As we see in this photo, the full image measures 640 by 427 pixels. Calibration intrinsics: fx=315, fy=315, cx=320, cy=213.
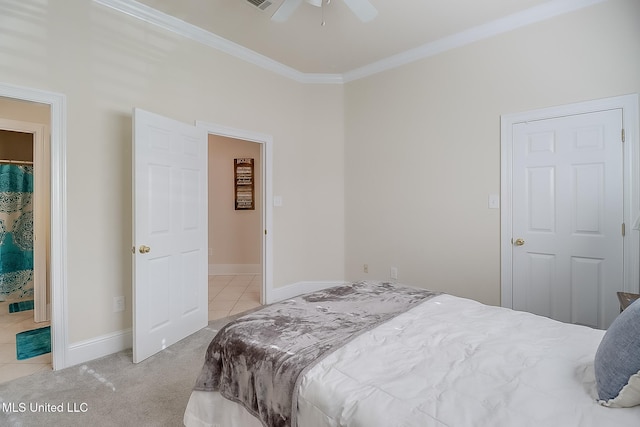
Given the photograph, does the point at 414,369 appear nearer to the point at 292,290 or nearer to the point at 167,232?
the point at 167,232

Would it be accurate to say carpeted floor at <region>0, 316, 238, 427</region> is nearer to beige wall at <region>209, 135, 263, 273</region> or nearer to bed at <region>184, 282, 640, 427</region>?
bed at <region>184, 282, 640, 427</region>

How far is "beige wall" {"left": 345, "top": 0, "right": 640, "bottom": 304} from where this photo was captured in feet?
8.50

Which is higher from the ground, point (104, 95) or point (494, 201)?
point (104, 95)

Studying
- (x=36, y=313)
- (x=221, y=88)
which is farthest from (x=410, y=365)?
(x=36, y=313)

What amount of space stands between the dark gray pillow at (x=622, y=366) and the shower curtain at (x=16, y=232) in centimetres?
515

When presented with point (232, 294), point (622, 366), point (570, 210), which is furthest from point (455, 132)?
point (232, 294)

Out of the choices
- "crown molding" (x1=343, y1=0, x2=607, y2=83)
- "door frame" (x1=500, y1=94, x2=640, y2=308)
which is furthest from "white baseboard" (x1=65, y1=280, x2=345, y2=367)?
"door frame" (x1=500, y1=94, x2=640, y2=308)

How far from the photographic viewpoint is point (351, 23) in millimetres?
2998

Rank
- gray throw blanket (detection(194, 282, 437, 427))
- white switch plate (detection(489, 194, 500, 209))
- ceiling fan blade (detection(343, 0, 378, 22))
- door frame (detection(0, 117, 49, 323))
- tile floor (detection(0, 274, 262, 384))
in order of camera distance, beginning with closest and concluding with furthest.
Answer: gray throw blanket (detection(194, 282, 437, 427)) < ceiling fan blade (detection(343, 0, 378, 22)) < tile floor (detection(0, 274, 262, 384)) < white switch plate (detection(489, 194, 500, 209)) < door frame (detection(0, 117, 49, 323))

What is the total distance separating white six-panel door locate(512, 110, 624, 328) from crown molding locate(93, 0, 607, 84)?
93 centimetres

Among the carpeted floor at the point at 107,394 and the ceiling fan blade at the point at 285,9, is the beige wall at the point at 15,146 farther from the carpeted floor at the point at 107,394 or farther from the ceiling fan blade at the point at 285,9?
the ceiling fan blade at the point at 285,9

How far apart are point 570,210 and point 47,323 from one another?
5104mm

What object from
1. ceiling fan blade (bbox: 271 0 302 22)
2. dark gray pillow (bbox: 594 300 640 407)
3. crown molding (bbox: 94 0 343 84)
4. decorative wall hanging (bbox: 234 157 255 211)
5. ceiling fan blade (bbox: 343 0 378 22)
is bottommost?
dark gray pillow (bbox: 594 300 640 407)

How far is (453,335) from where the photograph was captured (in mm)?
1363
